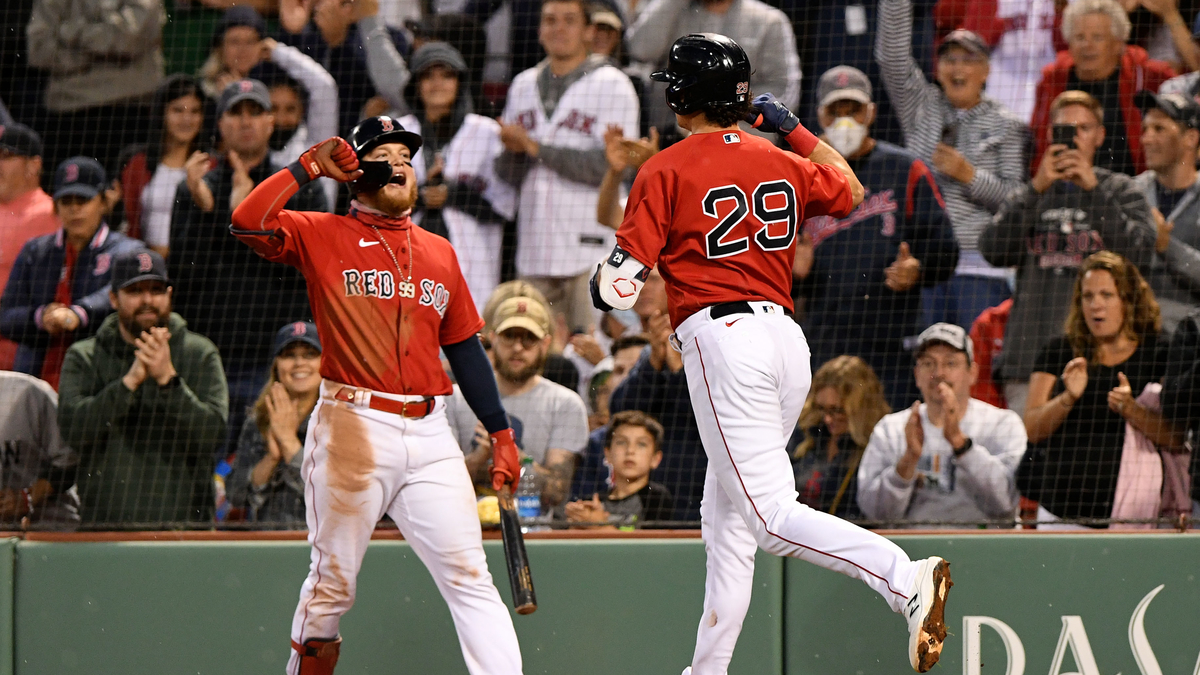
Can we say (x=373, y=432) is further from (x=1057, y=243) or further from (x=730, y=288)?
(x=1057, y=243)

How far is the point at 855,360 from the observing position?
502 cm

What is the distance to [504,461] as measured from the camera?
12.4ft

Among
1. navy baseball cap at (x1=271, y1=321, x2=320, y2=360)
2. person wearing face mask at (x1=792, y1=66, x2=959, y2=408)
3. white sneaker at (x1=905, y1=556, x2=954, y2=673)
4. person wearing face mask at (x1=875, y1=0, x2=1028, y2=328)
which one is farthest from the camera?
person wearing face mask at (x1=875, y1=0, x2=1028, y2=328)

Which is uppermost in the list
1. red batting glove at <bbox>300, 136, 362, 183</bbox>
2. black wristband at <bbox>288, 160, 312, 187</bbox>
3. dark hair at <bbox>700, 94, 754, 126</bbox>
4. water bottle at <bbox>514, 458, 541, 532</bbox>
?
dark hair at <bbox>700, 94, 754, 126</bbox>

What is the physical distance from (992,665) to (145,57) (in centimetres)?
519

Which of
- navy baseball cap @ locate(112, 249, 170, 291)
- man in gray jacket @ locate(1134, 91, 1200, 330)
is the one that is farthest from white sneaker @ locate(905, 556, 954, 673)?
navy baseball cap @ locate(112, 249, 170, 291)

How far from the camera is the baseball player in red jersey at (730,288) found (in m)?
3.18

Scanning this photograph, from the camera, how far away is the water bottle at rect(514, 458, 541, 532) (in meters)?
4.88

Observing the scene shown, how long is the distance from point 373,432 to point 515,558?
0.57 metres

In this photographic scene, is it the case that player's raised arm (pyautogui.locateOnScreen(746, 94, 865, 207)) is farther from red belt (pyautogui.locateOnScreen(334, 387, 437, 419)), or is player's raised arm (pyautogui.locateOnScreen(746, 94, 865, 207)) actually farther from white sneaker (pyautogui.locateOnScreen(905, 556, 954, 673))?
red belt (pyautogui.locateOnScreen(334, 387, 437, 419))

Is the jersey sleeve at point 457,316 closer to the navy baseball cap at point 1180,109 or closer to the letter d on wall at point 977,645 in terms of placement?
the letter d on wall at point 977,645

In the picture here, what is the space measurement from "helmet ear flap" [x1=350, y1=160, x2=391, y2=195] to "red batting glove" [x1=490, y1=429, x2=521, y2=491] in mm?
856

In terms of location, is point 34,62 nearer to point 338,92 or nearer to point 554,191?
point 338,92

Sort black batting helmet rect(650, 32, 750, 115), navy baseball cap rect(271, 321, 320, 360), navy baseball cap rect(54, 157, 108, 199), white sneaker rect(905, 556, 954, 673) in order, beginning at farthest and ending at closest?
navy baseball cap rect(54, 157, 108, 199)
navy baseball cap rect(271, 321, 320, 360)
black batting helmet rect(650, 32, 750, 115)
white sneaker rect(905, 556, 954, 673)
